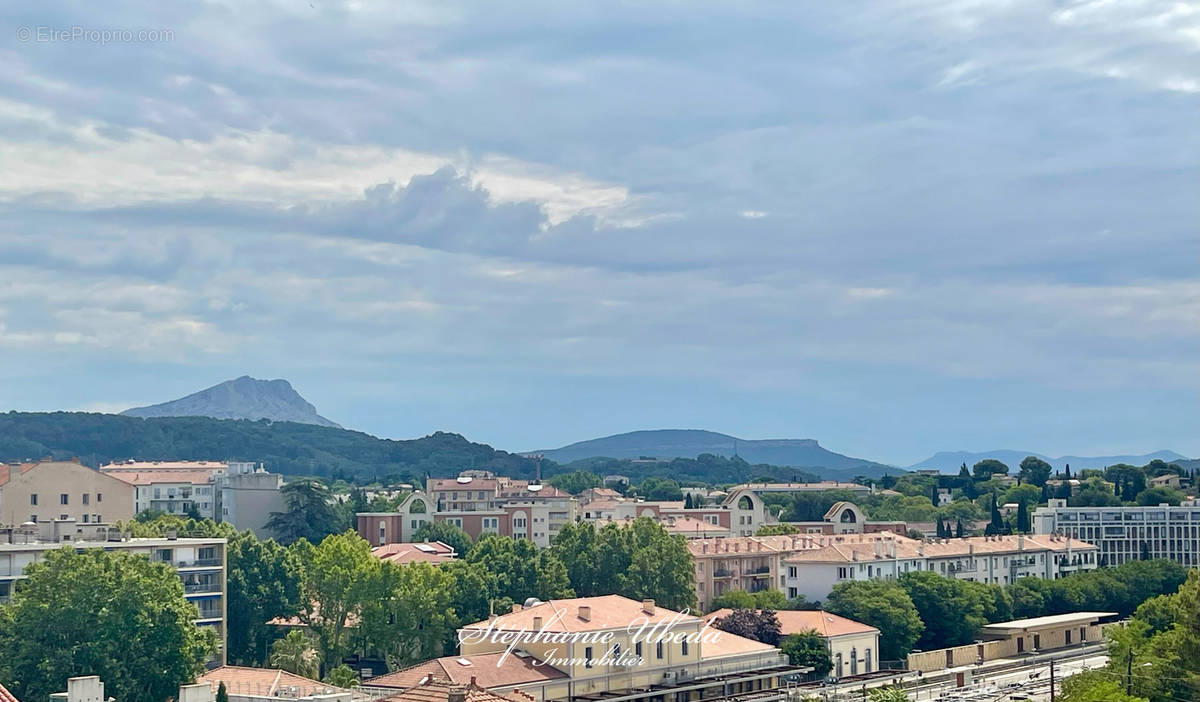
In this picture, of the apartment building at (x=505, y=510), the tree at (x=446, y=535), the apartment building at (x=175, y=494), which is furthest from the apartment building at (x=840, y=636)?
the apartment building at (x=175, y=494)

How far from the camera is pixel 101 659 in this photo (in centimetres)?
6391

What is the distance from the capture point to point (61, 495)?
109938 mm

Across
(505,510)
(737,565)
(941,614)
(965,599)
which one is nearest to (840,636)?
(941,614)

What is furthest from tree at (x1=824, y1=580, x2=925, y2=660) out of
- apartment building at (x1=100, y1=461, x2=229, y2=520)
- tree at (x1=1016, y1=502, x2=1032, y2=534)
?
apartment building at (x1=100, y1=461, x2=229, y2=520)

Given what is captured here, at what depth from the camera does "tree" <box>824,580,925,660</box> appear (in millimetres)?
100625

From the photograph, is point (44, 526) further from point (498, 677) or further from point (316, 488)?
point (316, 488)

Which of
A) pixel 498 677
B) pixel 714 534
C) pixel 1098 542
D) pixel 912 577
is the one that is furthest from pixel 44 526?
pixel 1098 542

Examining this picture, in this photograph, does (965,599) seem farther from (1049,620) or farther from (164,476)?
(164,476)

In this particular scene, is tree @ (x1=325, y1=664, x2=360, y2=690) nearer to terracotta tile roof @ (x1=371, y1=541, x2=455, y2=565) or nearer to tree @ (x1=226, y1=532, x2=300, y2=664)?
tree @ (x1=226, y1=532, x2=300, y2=664)

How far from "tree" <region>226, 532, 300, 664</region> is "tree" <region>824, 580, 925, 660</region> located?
34.9 m

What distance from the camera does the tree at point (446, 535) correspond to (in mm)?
137363

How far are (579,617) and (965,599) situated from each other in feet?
140

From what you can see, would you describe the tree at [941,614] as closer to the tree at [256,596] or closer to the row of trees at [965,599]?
Result: the row of trees at [965,599]

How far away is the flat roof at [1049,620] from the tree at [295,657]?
51987 millimetres
